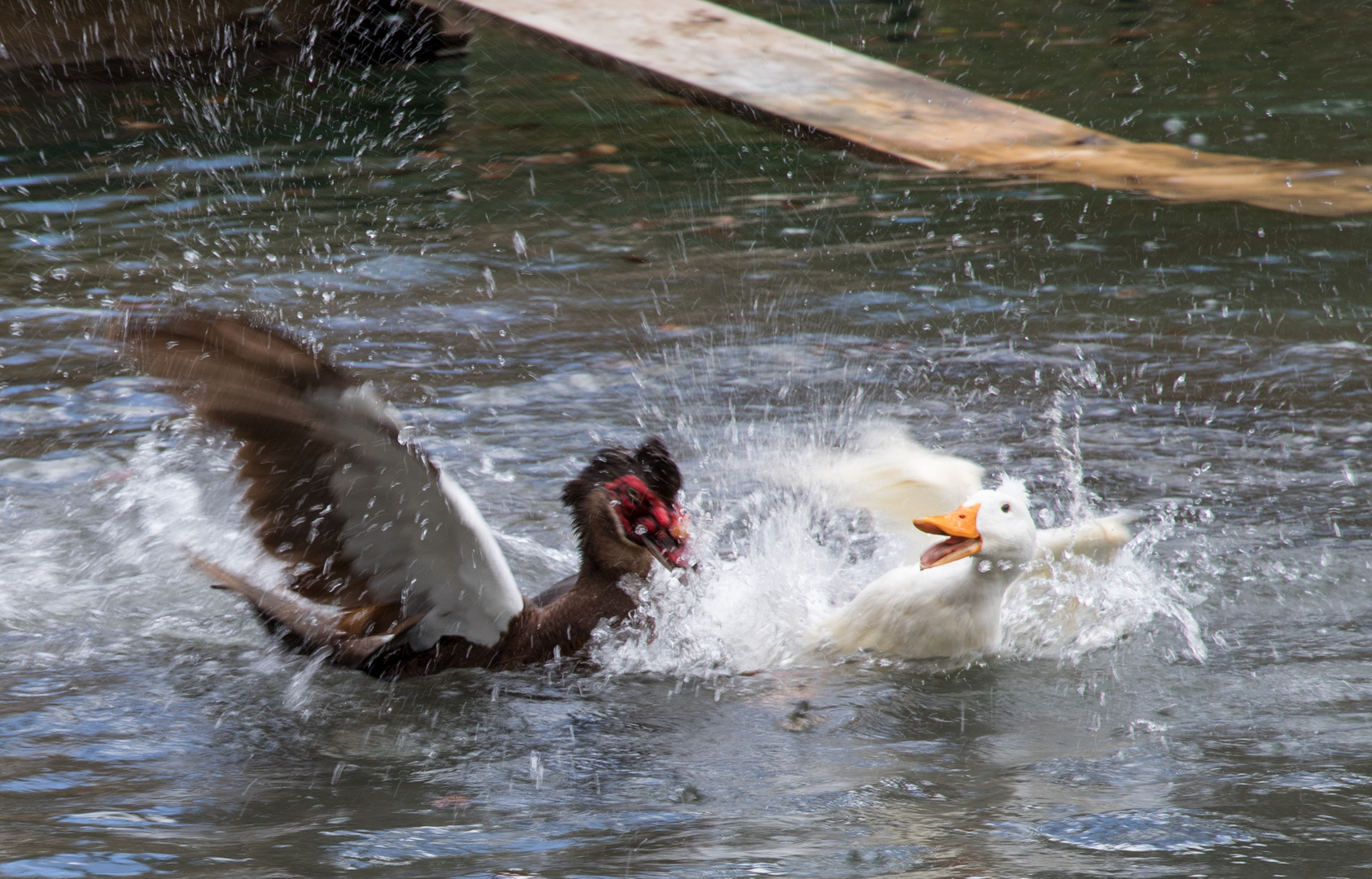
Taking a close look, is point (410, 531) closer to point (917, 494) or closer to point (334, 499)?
point (334, 499)

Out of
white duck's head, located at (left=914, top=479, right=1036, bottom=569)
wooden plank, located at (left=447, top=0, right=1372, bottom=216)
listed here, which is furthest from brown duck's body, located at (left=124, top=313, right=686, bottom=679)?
wooden plank, located at (left=447, top=0, right=1372, bottom=216)

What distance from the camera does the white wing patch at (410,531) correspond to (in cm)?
333

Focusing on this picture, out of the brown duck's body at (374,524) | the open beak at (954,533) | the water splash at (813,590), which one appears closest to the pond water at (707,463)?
the water splash at (813,590)

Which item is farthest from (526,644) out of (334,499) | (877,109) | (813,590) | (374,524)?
(877,109)

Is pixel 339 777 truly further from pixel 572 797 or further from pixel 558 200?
pixel 558 200

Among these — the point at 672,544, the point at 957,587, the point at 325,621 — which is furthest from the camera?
the point at 672,544

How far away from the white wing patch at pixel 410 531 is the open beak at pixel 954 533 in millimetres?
1104

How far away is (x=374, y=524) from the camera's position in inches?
140

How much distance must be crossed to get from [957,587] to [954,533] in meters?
0.18

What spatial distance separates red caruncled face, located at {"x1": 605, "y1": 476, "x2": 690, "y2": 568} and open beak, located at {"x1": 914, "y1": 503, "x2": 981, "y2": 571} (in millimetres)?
677

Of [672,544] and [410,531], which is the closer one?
[410,531]

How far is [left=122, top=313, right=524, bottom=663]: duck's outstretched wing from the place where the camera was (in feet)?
10.7

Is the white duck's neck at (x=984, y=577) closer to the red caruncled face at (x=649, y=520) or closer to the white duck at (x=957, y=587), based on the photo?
the white duck at (x=957, y=587)

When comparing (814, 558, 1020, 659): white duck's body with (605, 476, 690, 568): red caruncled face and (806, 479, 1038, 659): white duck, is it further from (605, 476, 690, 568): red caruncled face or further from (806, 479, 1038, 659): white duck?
(605, 476, 690, 568): red caruncled face
